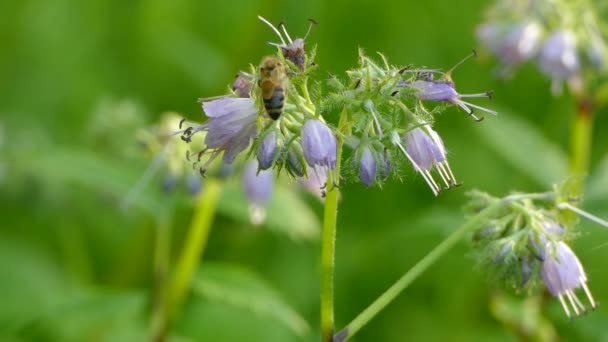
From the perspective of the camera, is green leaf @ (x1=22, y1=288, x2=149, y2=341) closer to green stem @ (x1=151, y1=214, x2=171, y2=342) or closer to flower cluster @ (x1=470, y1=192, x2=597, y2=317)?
green stem @ (x1=151, y1=214, x2=171, y2=342)

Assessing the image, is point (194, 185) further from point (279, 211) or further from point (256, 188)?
point (279, 211)

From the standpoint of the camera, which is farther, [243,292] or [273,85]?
[243,292]

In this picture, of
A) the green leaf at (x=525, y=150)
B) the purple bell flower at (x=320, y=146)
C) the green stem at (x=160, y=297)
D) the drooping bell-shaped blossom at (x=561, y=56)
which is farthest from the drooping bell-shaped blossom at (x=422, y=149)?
the drooping bell-shaped blossom at (x=561, y=56)

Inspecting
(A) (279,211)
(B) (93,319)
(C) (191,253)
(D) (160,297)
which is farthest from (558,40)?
(B) (93,319)

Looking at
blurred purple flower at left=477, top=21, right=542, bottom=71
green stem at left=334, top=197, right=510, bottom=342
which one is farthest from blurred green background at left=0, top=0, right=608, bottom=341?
green stem at left=334, top=197, right=510, bottom=342

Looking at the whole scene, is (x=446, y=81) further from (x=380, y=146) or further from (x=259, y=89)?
(x=259, y=89)

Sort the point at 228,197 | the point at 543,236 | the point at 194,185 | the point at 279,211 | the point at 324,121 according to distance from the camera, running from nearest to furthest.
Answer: the point at 324,121, the point at 543,236, the point at 194,185, the point at 279,211, the point at 228,197

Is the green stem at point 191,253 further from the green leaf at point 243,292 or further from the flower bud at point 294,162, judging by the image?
the flower bud at point 294,162
